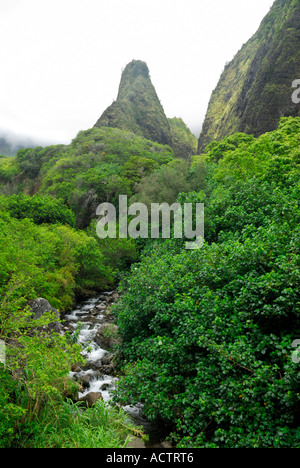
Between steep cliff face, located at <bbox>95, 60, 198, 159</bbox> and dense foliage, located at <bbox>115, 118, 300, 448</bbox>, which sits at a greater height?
steep cliff face, located at <bbox>95, 60, 198, 159</bbox>

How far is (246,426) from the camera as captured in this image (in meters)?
5.69

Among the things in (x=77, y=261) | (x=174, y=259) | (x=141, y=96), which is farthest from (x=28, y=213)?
(x=141, y=96)

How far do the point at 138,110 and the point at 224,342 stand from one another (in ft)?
334

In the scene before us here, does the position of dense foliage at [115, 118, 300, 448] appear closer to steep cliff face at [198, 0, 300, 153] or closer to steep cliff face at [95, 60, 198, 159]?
steep cliff face at [198, 0, 300, 153]

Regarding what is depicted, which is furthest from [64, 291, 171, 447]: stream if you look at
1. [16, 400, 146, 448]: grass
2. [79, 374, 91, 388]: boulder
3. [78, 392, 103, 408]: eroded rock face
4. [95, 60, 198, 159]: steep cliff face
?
[95, 60, 198, 159]: steep cliff face

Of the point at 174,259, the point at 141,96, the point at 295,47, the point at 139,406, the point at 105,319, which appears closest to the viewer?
the point at 139,406

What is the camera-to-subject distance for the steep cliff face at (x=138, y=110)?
8338 centimetres

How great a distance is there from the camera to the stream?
321 inches

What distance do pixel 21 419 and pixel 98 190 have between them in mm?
31476

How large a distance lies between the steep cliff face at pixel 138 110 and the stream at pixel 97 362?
7171 cm

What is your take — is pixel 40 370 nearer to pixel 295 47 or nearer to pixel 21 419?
pixel 21 419

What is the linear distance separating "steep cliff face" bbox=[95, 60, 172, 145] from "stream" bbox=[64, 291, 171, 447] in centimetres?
7171

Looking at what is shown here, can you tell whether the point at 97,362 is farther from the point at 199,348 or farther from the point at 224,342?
the point at 224,342

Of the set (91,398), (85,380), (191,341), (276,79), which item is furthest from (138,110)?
(191,341)
